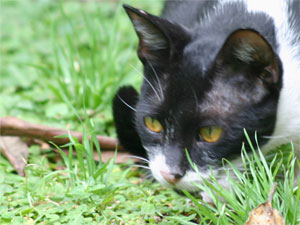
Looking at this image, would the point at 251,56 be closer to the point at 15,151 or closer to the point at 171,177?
the point at 171,177

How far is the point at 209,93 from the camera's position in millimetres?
2143

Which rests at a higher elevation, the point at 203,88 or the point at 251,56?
the point at 251,56

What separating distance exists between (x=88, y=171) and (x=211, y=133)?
62cm

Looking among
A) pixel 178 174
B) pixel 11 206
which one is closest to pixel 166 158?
pixel 178 174

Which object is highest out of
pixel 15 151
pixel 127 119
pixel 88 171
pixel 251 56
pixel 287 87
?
pixel 251 56

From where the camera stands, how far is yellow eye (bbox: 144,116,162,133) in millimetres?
2266

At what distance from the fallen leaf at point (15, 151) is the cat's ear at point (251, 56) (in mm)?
1190

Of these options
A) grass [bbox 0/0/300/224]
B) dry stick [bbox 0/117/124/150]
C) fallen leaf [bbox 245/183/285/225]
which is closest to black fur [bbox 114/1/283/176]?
grass [bbox 0/0/300/224]

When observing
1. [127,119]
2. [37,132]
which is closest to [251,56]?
[127,119]

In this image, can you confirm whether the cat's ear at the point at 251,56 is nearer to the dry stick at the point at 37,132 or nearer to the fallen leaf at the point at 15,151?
the dry stick at the point at 37,132

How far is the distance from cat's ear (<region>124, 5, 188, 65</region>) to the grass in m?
0.40

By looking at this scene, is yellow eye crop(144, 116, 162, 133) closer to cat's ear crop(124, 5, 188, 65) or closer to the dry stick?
cat's ear crop(124, 5, 188, 65)

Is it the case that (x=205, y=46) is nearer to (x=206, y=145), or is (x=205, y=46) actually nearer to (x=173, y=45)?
(x=173, y=45)

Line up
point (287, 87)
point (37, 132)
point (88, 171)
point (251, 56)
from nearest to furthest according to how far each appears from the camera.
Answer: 1. point (251, 56)
2. point (287, 87)
3. point (88, 171)
4. point (37, 132)
